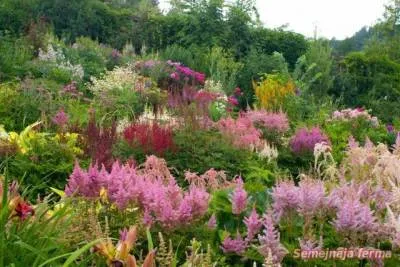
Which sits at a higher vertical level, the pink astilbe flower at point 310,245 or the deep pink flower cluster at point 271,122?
the pink astilbe flower at point 310,245

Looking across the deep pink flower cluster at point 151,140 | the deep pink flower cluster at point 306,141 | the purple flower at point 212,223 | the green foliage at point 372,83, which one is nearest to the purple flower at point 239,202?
the purple flower at point 212,223

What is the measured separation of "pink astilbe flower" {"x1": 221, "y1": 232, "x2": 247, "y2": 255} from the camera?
273 cm

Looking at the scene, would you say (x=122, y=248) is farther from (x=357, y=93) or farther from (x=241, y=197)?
(x=357, y=93)

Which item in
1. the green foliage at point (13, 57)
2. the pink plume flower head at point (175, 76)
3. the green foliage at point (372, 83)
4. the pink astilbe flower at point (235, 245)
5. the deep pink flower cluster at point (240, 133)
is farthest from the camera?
the green foliage at point (372, 83)

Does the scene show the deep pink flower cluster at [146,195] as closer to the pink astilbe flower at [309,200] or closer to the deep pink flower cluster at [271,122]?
the pink astilbe flower at [309,200]

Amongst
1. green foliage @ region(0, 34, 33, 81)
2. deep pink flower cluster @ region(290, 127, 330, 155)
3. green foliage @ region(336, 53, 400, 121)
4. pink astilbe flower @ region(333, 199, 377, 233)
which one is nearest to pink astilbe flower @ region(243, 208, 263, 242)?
pink astilbe flower @ region(333, 199, 377, 233)

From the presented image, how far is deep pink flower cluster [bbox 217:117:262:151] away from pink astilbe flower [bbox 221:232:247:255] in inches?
141

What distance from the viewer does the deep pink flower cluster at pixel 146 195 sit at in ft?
9.34

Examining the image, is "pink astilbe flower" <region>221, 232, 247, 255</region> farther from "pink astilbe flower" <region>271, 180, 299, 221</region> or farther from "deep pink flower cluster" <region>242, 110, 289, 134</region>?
"deep pink flower cluster" <region>242, 110, 289, 134</region>

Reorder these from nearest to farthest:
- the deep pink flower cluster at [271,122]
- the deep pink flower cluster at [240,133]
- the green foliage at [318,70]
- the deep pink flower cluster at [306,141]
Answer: the deep pink flower cluster at [240,133]
the deep pink flower cluster at [306,141]
the deep pink flower cluster at [271,122]
the green foliage at [318,70]

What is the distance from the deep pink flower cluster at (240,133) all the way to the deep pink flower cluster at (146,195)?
325 centimetres

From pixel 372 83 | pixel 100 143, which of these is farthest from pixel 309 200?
pixel 372 83

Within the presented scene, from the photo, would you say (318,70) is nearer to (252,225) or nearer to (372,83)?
(372,83)

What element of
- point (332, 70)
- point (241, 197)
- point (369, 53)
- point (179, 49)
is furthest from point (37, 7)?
point (241, 197)
